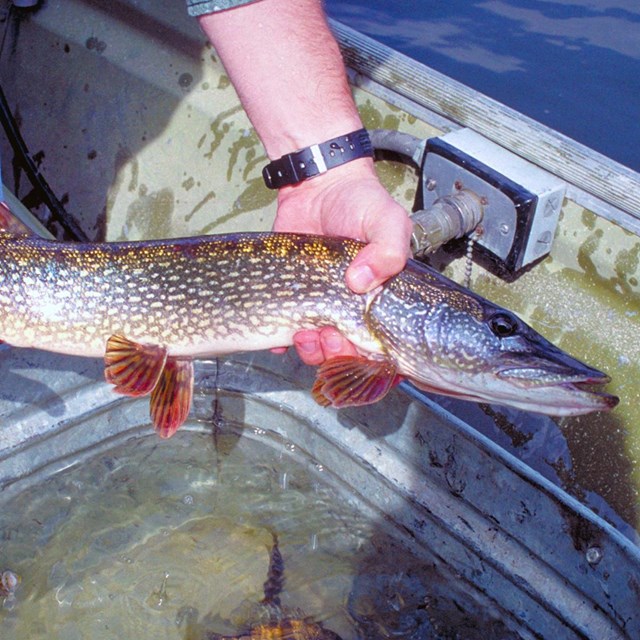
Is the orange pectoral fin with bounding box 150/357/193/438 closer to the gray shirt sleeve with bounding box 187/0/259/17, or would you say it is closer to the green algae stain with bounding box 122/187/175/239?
the gray shirt sleeve with bounding box 187/0/259/17

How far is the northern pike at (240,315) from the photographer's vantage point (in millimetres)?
2084

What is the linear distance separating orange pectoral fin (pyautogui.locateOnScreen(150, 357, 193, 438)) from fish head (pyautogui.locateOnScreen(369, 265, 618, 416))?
0.62 metres

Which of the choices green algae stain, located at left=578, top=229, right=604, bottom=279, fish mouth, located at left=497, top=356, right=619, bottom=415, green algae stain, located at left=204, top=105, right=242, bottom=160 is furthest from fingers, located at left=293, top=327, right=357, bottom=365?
green algae stain, located at left=204, top=105, right=242, bottom=160

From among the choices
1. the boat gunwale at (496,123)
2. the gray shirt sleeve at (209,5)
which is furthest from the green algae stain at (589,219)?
the gray shirt sleeve at (209,5)

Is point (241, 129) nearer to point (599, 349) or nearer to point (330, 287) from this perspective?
point (330, 287)

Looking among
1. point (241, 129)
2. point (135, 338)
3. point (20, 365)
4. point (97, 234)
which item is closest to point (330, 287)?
point (135, 338)

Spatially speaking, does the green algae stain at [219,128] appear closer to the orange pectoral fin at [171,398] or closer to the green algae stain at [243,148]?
the green algae stain at [243,148]

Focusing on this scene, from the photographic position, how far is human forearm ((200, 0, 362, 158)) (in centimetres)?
249

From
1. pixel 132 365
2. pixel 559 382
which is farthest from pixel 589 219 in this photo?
pixel 132 365

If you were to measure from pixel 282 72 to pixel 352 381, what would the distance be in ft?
3.52

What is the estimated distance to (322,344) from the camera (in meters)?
2.27

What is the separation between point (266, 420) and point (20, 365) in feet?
2.91

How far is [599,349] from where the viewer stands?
2584mm

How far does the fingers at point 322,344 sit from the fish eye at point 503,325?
0.41 metres
